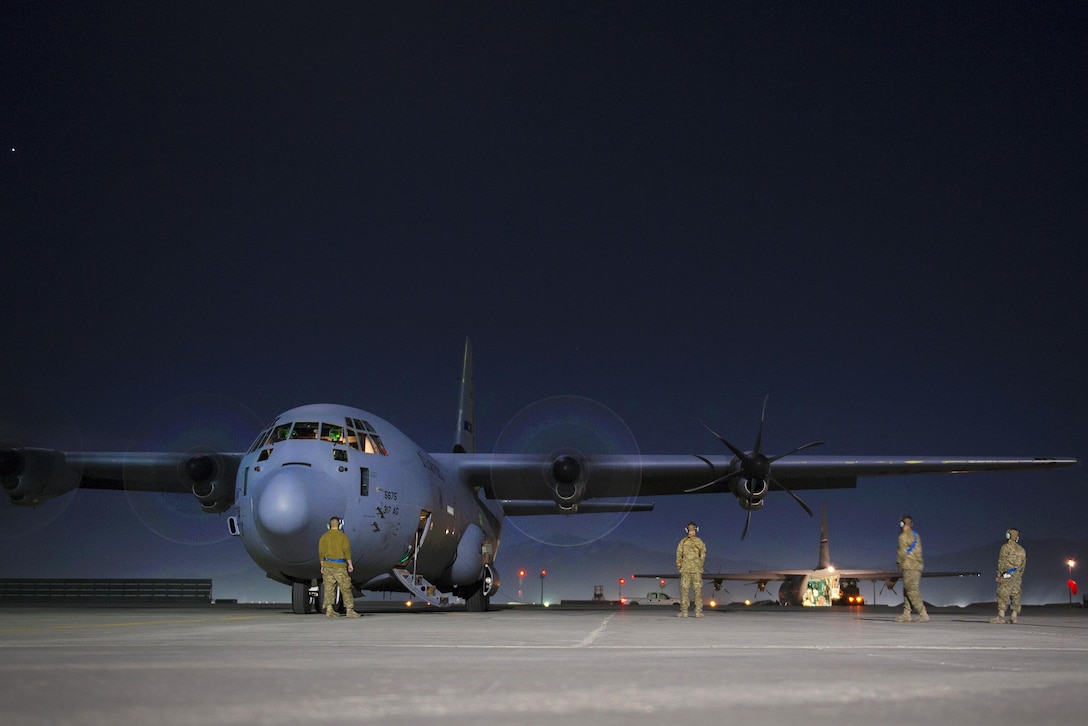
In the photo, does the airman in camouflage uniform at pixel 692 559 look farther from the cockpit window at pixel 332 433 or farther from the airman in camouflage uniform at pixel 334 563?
the cockpit window at pixel 332 433

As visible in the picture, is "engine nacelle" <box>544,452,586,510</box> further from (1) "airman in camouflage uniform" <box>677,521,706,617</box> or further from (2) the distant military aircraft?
(2) the distant military aircraft

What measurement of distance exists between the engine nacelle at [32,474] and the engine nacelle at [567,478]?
40.4ft

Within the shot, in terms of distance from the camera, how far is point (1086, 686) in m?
4.39

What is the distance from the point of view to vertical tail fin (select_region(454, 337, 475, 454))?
3141cm

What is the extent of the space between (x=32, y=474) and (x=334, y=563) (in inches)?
526

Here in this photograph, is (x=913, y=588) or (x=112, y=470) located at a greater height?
(x=112, y=470)

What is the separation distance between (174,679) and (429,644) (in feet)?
11.5

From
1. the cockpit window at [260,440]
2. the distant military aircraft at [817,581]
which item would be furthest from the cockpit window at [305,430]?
the distant military aircraft at [817,581]

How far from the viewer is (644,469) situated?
84.8ft

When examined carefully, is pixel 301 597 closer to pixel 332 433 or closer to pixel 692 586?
pixel 332 433

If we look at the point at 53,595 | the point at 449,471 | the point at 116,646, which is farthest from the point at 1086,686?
the point at 53,595

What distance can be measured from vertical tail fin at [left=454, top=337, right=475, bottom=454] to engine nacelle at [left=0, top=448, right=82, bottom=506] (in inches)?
429

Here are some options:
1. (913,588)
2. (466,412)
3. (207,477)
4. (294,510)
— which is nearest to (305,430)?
(294,510)

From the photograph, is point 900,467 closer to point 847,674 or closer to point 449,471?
point 449,471
